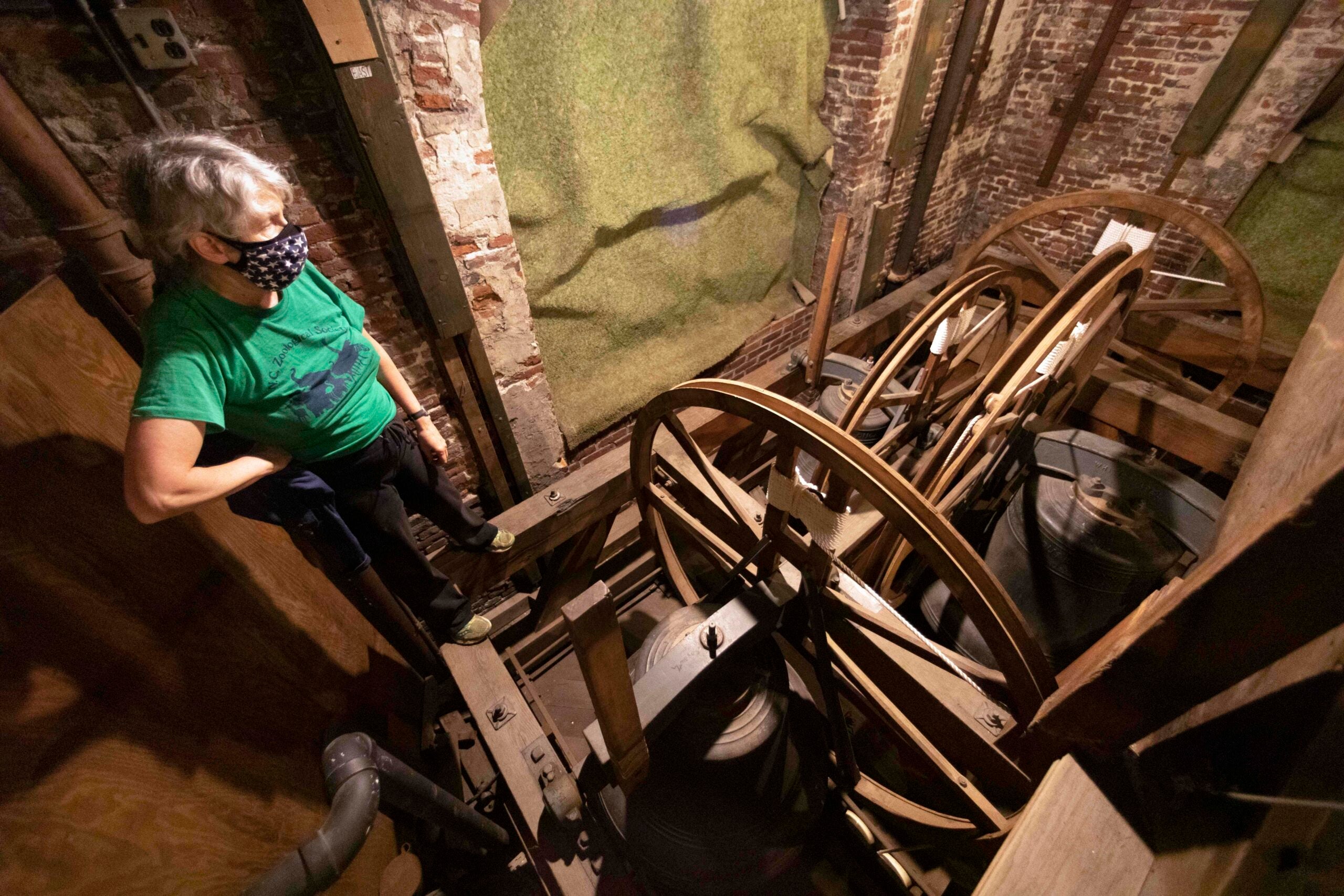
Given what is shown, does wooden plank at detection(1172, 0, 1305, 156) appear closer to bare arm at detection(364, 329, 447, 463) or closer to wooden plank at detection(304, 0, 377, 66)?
wooden plank at detection(304, 0, 377, 66)

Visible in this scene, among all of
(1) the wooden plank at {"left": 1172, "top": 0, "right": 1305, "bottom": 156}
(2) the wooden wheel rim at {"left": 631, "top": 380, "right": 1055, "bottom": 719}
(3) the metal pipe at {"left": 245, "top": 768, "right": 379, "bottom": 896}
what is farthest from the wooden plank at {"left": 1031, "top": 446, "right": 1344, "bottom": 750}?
(1) the wooden plank at {"left": 1172, "top": 0, "right": 1305, "bottom": 156}

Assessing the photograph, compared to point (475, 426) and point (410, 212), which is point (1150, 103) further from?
point (475, 426)

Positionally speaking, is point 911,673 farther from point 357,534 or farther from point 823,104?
point 823,104

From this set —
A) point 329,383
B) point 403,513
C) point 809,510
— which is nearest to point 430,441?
point 403,513

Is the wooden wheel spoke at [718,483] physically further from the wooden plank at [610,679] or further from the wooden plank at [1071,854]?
the wooden plank at [1071,854]

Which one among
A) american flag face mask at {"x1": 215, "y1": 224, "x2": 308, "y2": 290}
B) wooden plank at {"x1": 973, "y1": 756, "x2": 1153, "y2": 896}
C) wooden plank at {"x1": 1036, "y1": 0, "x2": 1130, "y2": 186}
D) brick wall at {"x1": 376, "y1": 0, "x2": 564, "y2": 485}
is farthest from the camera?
wooden plank at {"x1": 1036, "y1": 0, "x2": 1130, "y2": 186}

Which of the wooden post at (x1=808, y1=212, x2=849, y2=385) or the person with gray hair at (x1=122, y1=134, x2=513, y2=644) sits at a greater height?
the person with gray hair at (x1=122, y1=134, x2=513, y2=644)

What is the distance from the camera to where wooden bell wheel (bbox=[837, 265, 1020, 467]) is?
205cm

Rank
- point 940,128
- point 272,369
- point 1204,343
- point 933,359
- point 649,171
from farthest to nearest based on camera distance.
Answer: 1. point 940,128
2. point 1204,343
3. point 649,171
4. point 933,359
5. point 272,369

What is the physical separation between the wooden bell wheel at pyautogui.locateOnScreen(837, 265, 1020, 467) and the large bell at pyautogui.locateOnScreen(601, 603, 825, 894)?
0.97 metres

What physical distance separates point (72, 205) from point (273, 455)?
2.94 feet

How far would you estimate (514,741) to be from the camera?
210cm

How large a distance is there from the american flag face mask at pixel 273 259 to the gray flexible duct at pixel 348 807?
128cm

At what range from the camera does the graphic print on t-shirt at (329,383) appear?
1537mm
